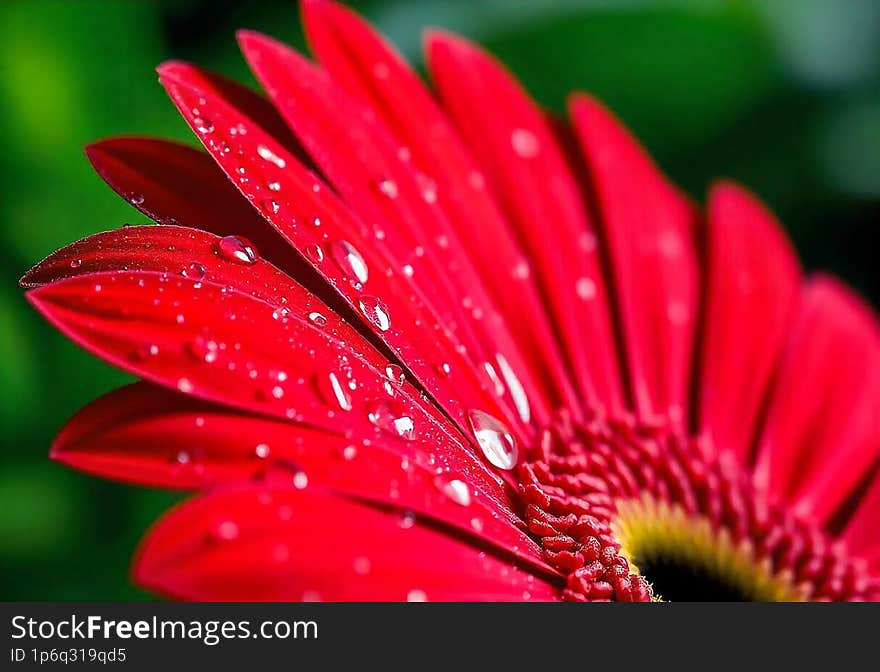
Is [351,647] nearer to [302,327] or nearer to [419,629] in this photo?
[419,629]

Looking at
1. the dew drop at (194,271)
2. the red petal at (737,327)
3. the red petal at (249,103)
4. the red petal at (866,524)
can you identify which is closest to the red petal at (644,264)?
the red petal at (737,327)

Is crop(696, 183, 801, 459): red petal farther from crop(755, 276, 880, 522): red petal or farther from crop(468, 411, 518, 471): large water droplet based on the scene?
crop(468, 411, 518, 471): large water droplet

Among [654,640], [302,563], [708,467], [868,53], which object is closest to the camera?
[302,563]

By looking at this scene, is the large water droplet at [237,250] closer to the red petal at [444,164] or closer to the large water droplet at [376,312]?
the large water droplet at [376,312]

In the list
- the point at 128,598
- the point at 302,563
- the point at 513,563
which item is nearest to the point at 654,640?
the point at 513,563

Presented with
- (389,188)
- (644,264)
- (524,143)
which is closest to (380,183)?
(389,188)
